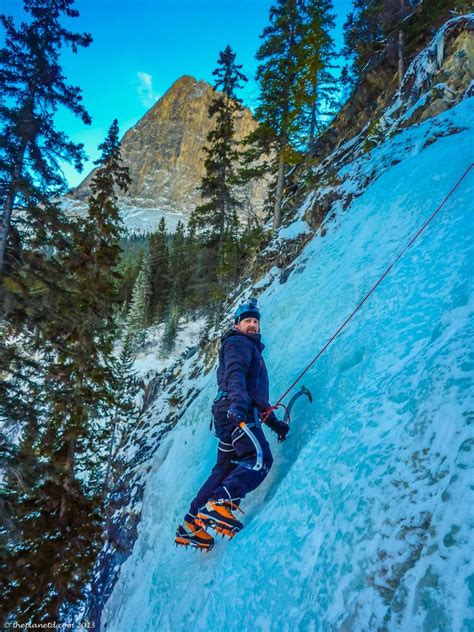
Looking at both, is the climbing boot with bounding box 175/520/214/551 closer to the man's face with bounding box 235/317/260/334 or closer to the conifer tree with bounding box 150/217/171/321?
the man's face with bounding box 235/317/260/334

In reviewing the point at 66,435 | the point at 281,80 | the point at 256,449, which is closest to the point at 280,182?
the point at 281,80

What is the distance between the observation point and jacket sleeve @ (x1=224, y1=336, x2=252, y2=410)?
4.08 m

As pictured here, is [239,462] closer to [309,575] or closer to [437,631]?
[309,575]

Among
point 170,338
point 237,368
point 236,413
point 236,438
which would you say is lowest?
point 236,438

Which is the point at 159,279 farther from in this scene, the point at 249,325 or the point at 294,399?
the point at 294,399

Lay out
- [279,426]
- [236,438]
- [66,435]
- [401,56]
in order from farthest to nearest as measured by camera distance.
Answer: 1. [401,56]
2. [66,435]
3. [279,426]
4. [236,438]

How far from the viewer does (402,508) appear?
2.50 m

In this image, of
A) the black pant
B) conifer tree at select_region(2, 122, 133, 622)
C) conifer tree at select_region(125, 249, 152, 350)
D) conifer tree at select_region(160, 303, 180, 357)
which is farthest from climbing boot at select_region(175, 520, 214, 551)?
conifer tree at select_region(125, 249, 152, 350)

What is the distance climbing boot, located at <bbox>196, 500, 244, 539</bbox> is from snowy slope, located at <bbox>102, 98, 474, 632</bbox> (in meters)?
0.20

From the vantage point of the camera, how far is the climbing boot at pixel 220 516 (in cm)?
387

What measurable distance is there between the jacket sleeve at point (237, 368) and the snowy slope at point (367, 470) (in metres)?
0.98

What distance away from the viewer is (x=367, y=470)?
9.73 feet

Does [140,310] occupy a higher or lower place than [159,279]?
lower

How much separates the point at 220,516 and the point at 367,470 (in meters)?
1.83
